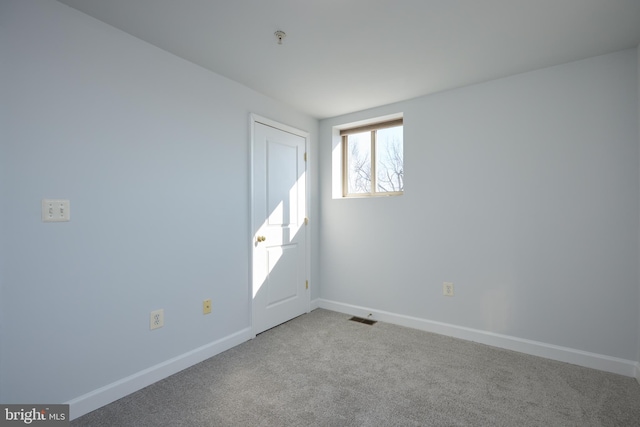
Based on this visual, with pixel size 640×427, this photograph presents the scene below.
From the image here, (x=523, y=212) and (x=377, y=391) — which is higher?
(x=523, y=212)

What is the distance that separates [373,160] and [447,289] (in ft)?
5.25

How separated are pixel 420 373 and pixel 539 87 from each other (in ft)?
8.01

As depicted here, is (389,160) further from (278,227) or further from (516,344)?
(516,344)

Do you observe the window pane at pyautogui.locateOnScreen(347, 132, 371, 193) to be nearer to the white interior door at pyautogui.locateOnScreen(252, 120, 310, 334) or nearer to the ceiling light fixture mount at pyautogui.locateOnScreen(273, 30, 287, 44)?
the white interior door at pyautogui.locateOnScreen(252, 120, 310, 334)

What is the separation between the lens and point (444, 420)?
1.72 meters

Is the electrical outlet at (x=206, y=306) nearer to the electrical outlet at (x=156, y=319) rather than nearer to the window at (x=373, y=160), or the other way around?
the electrical outlet at (x=156, y=319)

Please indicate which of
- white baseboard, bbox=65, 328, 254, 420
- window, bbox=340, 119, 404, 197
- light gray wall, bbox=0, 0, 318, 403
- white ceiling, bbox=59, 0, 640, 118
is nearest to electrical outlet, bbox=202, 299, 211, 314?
light gray wall, bbox=0, 0, 318, 403

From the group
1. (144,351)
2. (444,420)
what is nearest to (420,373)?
(444,420)

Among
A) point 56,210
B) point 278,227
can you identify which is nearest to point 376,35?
point 278,227

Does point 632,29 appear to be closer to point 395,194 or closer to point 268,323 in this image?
point 395,194

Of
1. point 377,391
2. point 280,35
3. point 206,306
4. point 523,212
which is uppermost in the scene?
point 280,35

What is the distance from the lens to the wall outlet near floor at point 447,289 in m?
2.95

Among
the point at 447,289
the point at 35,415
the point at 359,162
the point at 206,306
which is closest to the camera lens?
the point at 35,415

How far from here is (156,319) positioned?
7.16 feet
